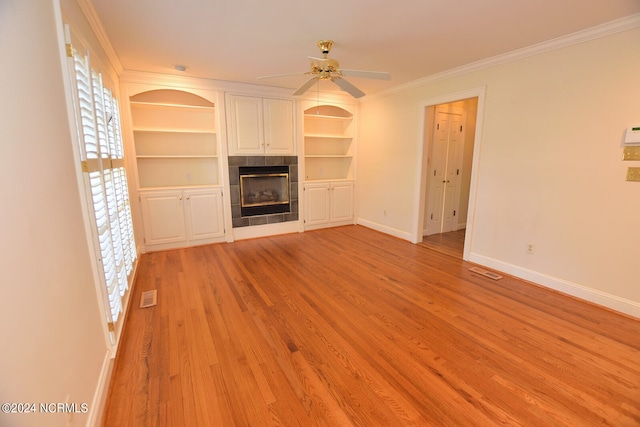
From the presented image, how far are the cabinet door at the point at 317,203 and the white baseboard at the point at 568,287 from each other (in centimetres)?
285

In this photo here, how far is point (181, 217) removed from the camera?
4520mm

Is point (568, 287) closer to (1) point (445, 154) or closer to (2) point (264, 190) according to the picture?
(1) point (445, 154)

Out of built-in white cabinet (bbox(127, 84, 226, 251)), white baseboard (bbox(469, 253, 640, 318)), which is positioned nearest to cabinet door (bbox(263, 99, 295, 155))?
built-in white cabinet (bbox(127, 84, 226, 251))

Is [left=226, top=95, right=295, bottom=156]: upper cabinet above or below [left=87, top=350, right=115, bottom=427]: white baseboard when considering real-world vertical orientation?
above

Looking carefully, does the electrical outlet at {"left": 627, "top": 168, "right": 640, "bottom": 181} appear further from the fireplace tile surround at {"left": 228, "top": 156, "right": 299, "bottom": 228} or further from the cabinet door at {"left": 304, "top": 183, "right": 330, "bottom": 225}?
the fireplace tile surround at {"left": 228, "top": 156, "right": 299, "bottom": 228}

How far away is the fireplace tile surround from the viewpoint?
15.8ft

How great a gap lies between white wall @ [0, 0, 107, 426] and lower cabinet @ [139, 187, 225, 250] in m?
2.82

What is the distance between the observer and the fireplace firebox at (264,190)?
4961 mm

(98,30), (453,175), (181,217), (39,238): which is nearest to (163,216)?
(181,217)

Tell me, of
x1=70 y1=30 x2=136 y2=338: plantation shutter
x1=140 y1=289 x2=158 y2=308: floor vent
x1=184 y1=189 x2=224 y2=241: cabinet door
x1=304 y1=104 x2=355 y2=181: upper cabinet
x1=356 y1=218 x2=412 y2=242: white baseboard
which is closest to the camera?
x1=70 y1=30 x2=136 y2=338: plantation shutter

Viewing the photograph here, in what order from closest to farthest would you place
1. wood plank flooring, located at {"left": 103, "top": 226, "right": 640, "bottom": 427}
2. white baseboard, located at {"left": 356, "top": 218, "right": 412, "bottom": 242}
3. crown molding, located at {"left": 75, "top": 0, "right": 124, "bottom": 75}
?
wood plank flooring, located at {"left": 103, "top": 226, "right": 640, "bottom": 427} < crown molding, located at {"left": 75, "top": 0, "right": 124, "bottom": 75} < white baseboard, located at {"left": 356, "top": 218, "right": 412, "bottom": 242}

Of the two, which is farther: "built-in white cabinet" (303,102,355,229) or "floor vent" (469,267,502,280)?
"built-in white cabinet" (303,102,355,229)

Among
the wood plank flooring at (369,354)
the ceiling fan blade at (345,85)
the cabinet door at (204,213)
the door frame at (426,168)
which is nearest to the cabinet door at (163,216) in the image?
the cabinet door at (204,213)

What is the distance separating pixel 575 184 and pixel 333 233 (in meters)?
3.57
